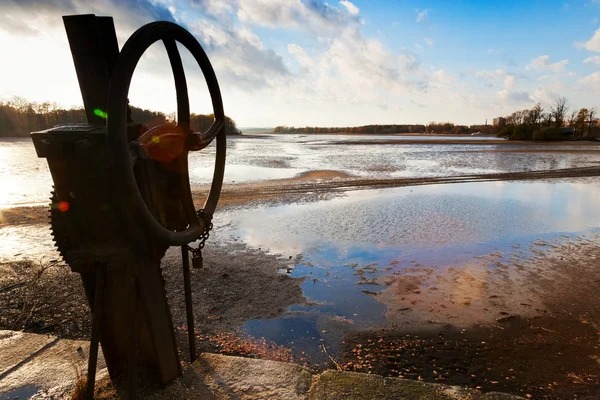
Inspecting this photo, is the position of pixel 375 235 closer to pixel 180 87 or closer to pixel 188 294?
pixel 188 294

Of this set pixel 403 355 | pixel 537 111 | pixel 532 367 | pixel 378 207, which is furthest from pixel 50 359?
pixel 537 111

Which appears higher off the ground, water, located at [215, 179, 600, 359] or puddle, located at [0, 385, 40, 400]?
puddle, located at [0, 385, 40, 400]

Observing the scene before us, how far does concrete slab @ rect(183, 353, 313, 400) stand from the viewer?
2.30 metres

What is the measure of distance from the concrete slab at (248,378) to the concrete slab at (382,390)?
0.13 m

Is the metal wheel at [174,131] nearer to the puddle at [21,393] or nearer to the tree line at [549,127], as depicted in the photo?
the puddle at [21,393]

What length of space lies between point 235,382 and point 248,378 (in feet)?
0.30

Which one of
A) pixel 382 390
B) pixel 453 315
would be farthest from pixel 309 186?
pixel 382 390

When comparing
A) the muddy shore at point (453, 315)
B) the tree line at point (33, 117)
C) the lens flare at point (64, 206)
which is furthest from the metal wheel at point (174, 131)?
the tree line at point (33, 117)

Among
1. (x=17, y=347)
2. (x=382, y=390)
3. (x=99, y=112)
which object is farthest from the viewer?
(x=17, y=347)

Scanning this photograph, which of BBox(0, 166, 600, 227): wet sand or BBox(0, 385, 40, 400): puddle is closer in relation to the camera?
BBox(0, 385, 40, 400): puddle

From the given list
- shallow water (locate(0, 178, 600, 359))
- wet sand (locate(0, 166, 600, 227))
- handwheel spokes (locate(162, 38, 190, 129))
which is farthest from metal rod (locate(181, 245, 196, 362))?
wet sand (locate(0, 166, 600, 227))

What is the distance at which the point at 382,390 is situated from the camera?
230 centimetres

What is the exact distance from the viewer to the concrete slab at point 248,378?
2.30m

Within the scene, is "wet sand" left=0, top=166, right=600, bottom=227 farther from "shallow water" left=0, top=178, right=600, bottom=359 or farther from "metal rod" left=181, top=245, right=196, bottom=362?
"metal rod" left=181, top=245, right=196, bottom=362
